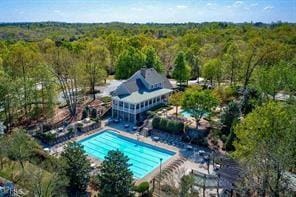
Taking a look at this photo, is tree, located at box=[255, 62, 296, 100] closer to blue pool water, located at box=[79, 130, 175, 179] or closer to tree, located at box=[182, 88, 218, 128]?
tree, located at box=[182, 88, 218, 128]

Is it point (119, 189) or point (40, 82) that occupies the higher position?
point (40, 82)

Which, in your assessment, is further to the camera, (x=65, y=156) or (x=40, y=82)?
(x=40, y=82)

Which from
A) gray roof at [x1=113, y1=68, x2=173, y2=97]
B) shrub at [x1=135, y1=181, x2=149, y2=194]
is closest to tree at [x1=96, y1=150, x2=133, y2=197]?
shrub at [x1=135, y1=181, x2=149, y2=194]

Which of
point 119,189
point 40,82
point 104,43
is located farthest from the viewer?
point 104,43

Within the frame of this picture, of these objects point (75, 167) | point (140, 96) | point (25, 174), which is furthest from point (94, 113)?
point (75, 167)

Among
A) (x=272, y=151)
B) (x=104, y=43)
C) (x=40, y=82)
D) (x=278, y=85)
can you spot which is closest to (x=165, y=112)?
(x=278, y=85)

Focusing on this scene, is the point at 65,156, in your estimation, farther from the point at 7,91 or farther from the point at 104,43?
the point at 104,43
